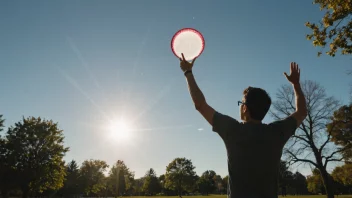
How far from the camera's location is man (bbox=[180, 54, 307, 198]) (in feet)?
7.70

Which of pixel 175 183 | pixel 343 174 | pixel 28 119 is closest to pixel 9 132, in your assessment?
pixel 28 119

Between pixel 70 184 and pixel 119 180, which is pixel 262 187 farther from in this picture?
pixel 119 180

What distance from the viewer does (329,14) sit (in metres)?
9.95

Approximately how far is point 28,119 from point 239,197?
45.1 meters

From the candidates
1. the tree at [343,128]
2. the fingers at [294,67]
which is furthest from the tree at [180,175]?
the fingers at [294,67]

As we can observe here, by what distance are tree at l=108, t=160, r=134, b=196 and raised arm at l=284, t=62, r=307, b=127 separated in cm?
9458

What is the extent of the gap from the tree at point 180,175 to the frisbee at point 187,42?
89.9 m

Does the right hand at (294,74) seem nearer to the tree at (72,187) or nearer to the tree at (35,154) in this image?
the tree at (35,154)

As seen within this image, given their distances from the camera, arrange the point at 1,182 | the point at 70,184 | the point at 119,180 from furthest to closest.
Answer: the point at 119,180, the point at 70,184, the point at 1,182

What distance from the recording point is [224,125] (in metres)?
2.43

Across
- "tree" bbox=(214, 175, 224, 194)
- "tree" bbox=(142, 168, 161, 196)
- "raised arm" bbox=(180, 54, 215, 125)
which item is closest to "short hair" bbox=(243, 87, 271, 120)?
"raised arm" bbox=(180, 54, 215, 125)

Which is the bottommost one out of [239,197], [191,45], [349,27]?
[239,197]

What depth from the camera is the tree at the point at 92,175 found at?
72938mm

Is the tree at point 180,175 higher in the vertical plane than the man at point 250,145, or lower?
higher
